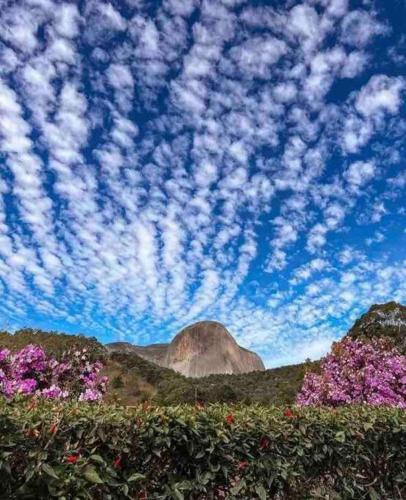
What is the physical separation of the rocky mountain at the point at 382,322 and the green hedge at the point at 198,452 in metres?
17.8

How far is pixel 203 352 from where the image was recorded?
120 feet

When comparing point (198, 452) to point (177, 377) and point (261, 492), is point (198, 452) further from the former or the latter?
point (177, 377)

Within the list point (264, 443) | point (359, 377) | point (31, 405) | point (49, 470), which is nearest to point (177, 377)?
point (359, 377)

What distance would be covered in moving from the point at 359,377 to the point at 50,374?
795 centimetres

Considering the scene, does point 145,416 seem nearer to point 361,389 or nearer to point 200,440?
point 200,440

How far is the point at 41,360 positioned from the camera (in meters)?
10.6

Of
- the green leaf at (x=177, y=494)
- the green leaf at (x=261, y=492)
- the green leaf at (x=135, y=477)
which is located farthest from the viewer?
the green leaf at (x=261, y=492)

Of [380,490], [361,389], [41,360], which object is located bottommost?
[380,490]

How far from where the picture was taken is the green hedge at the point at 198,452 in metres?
3.68

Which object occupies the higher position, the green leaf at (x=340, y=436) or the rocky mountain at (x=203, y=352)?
the rocky mountain at (x=203, y=352)

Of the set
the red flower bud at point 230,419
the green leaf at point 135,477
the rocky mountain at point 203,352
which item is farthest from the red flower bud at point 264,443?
the rocky mountain at point 203,352

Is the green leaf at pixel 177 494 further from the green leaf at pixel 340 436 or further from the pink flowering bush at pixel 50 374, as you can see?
the pink flowering bush at pixel 50 374

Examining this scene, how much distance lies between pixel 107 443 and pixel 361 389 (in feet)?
34.3

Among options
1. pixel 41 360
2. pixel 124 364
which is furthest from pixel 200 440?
pixel 124 364
